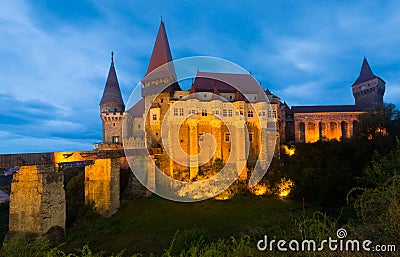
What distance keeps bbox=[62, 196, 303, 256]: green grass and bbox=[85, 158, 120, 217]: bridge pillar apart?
3.54 ft

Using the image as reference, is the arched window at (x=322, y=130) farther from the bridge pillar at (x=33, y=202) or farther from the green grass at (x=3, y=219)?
the green grass at (x=3, y=219)

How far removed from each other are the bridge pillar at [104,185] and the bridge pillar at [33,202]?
587 centimetres

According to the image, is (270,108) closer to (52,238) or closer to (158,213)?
(158,213)

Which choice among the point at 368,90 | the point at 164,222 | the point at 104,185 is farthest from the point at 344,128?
the point at 104,185

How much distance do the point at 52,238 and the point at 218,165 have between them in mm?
18740

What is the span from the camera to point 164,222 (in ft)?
73.0

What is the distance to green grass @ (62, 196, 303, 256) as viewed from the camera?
1788cm

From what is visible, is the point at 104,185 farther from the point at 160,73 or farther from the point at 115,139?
the point at 160,73

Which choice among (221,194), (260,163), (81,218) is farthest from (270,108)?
(81,218)

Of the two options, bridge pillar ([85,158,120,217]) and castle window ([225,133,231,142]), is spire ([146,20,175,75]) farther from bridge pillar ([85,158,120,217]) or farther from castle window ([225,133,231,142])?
bridge pillar ([85,158,120,217])

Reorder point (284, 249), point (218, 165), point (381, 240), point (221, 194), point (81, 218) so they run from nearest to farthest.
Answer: point (381, 240), point (284, 249), point (81, 218), point (221, 194), point (218, 165)

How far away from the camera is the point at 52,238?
18891mm

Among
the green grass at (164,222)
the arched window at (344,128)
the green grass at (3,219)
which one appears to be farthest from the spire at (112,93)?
the arched window at (344,128)

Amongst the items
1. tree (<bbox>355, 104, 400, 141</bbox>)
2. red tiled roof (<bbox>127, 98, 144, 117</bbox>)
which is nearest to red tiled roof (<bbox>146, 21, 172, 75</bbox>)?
red tiled roof (<bbox>127, 98, 144, 117</bbox>)
